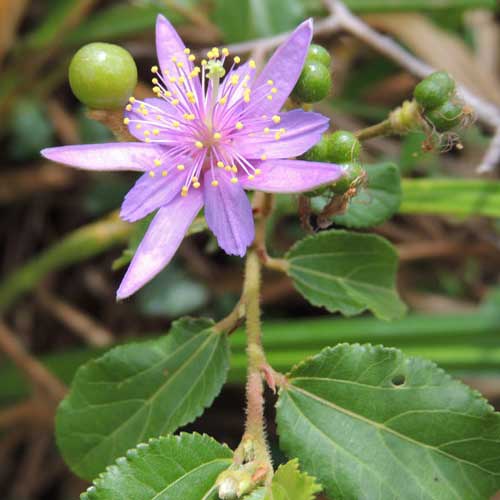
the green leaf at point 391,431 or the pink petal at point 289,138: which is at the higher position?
the pink petal at point 289,138

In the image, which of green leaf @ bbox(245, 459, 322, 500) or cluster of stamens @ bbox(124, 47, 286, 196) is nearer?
green leaf @ bbox(245, 459, 322, 500)

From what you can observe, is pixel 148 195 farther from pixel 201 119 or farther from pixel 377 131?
pixel 377 131

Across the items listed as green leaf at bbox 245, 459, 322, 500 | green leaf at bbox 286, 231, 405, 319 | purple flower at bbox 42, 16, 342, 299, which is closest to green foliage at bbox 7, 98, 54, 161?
purple flower at bbox 42, 16, 342, 299

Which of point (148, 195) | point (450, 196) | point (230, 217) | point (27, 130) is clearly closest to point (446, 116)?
point (230, 217)

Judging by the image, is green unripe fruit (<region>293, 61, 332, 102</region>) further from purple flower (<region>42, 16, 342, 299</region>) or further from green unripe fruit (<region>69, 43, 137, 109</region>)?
green unripe fruit (<region>69, 43, 137, 109</region>)

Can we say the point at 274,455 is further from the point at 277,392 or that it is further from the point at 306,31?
the point at 306,31

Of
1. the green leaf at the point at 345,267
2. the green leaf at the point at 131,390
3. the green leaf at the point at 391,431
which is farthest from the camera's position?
the green leaf at the point at 345,267

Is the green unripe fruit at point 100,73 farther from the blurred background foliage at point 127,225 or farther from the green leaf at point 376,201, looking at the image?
the blurred background foliage at point 127,225

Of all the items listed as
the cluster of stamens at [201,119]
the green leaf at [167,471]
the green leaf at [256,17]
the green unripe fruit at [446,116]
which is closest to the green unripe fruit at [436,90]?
the green unripe fruit at [446,116]
